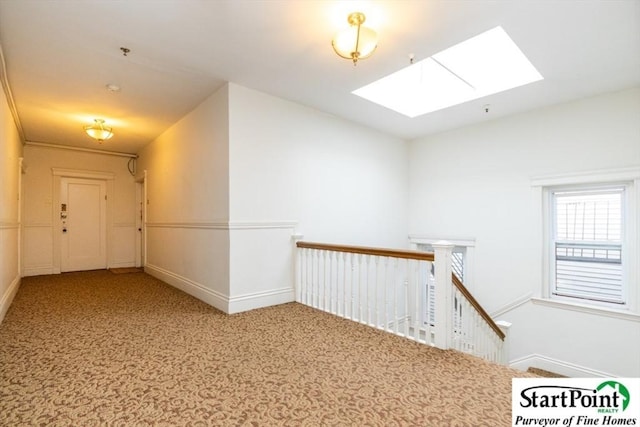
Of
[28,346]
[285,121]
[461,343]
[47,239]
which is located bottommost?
[461,343]

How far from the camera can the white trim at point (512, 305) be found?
14.2 feet

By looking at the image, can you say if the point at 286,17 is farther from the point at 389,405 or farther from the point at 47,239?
the point at 47,239

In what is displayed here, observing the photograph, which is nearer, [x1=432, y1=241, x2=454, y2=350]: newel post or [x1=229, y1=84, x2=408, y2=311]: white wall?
[x1=432, y1=241, x2=454, y2=350]: newel post

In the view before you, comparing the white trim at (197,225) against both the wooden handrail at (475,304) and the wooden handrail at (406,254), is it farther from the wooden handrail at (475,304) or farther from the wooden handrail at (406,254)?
the wooden handrail at (475,304)

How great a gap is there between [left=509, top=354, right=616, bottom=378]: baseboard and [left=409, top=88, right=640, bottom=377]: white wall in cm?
1

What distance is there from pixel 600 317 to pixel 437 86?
138 inches

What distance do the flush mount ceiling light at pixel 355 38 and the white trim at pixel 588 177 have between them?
3320 mm

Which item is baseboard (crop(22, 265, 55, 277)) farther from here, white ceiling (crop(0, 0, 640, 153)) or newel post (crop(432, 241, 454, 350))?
newel post (crop(432, 241, 454, 350))

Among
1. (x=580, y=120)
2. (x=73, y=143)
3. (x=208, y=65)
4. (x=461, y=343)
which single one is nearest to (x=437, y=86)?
(x=580, y=120)

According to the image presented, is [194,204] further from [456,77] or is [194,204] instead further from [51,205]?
[51,205]

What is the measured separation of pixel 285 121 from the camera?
3.97 meters

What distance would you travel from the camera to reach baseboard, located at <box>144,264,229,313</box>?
3.54m

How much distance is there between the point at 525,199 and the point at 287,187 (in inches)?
132

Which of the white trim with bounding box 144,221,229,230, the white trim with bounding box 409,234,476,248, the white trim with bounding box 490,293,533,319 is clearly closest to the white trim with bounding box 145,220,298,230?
the white trim with bounding box 144,221,229,230
